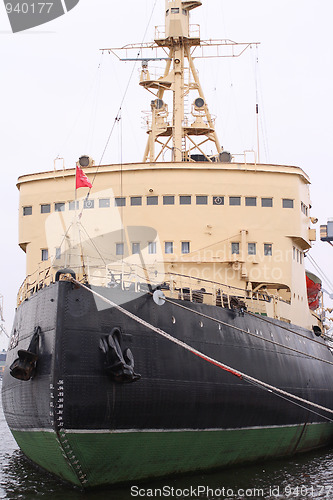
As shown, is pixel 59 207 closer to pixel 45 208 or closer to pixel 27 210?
pixel 45 208

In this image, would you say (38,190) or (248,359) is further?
(38,190)

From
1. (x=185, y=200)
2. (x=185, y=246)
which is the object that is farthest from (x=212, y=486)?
(x=185, y=200)

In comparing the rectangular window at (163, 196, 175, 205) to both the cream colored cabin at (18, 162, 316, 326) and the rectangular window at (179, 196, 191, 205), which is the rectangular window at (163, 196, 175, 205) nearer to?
the cream colored cabin at (18, 162, 316, 326)

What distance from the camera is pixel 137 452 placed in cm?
1552

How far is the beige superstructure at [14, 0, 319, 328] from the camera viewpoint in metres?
22.0

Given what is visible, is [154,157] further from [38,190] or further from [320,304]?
[320,304]

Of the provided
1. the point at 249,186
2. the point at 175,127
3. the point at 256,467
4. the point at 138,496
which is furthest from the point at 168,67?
the point at 138,496

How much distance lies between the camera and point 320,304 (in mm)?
32656

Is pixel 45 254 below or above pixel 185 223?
below

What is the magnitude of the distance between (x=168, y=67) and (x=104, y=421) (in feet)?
57.4

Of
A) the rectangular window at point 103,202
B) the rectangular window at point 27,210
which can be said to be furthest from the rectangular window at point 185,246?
the rectangular window at point 27,210

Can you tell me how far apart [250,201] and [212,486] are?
9.86 meters

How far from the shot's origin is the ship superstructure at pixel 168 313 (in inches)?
600

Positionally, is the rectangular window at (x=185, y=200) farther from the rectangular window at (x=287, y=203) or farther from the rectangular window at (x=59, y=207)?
the rectangular window at (x=59, y=207)
